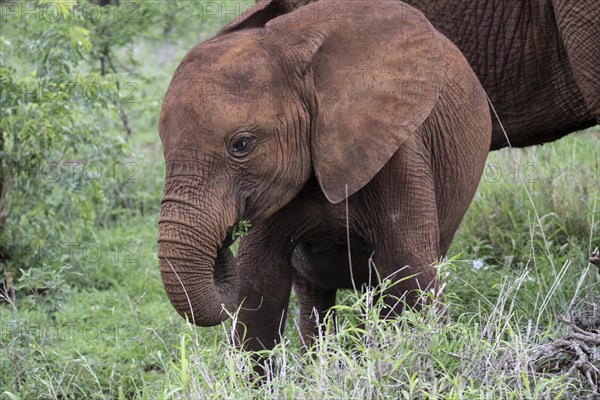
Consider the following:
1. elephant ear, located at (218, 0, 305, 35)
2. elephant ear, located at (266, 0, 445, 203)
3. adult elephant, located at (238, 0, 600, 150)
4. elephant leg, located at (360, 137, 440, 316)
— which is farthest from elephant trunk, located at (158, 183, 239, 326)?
adult elephant, located at (238, 0, 600, 150)

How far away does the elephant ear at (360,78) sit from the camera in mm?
4629

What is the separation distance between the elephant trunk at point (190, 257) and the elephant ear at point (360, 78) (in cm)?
52

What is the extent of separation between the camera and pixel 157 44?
376 inches

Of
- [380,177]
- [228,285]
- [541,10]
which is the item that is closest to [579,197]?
[541,10]

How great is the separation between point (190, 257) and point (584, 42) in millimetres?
2284

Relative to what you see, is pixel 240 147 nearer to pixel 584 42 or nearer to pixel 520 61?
pixel 584 42

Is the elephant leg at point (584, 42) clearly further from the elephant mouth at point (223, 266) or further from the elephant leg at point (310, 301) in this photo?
the elephant mouth at point (223, 266)

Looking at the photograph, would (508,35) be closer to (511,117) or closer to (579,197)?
(511,117)

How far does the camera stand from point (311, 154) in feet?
15.3

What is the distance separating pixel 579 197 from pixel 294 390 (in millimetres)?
3492

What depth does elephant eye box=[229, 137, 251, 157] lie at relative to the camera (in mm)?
4414

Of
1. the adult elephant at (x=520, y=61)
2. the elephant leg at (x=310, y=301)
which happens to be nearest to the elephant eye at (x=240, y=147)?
the elephant leg at (x=310, y=301)

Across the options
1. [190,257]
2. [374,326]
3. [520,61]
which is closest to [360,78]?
[190,257]

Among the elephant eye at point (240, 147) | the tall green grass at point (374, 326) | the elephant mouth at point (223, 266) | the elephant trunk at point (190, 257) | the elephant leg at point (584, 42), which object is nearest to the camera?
the tall green grass at point (374, 326)
